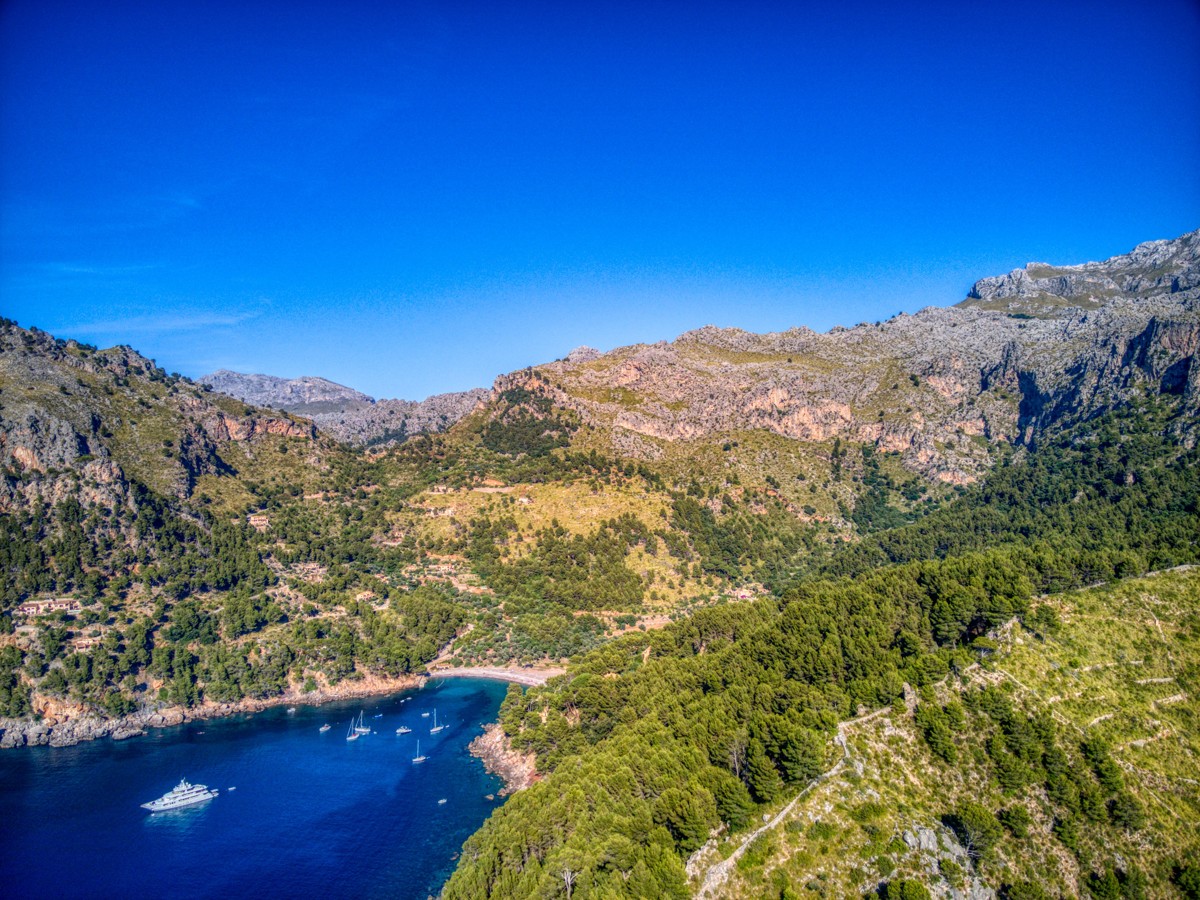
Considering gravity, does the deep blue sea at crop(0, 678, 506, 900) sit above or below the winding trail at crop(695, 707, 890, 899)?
below

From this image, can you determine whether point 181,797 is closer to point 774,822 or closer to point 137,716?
point 137,716

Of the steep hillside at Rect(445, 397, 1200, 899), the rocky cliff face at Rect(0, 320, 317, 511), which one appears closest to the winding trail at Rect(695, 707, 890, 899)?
the steep hillside at Rect(445, 397, 1200, 899)

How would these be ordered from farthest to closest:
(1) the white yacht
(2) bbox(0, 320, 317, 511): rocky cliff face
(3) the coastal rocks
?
(2) bbox(0, 320, 317, 511): rocky cliff face, (3) the coastal rocks, (1) the white yacht

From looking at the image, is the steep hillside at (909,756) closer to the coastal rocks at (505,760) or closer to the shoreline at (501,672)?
the coastal rocks at (505,760)

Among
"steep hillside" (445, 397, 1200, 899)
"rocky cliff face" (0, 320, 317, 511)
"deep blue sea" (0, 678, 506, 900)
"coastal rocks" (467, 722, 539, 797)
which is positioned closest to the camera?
"steep hillside" (445, 397, 1200, 899)

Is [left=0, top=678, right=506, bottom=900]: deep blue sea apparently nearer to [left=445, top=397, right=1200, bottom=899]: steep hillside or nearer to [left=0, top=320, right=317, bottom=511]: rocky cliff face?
[left=445, top=397, right=1200, bottom=899]: steep hillside

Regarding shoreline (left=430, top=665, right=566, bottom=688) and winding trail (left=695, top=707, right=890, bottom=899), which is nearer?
winding trail (left=695, top=707, right=890, bottom=899)

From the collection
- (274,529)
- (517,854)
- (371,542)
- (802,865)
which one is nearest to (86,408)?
(274,529)
